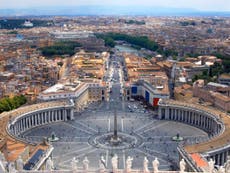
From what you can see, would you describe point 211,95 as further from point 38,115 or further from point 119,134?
point 38,115

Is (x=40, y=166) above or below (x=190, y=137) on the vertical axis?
above

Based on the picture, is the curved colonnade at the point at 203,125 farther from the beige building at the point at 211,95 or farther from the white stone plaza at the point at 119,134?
the beige building at the point at 211,95

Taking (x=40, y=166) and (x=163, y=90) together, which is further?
(x=163, y=90)

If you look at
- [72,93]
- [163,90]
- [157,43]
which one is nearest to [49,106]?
[72,93]

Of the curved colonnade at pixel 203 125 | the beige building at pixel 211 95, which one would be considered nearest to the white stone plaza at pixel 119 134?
the curved colonnade at pixel 203 125

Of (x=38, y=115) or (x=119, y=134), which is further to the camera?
(x=38, y=115)

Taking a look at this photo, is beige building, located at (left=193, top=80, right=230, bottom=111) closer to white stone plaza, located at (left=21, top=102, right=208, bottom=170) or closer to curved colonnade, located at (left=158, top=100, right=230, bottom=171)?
curved colonnade, located at (left=158, top=100, right=230, bottom=171)

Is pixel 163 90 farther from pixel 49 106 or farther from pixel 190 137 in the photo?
pixel 49 106

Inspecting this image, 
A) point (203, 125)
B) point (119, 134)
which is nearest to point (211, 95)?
point (203, 125)
